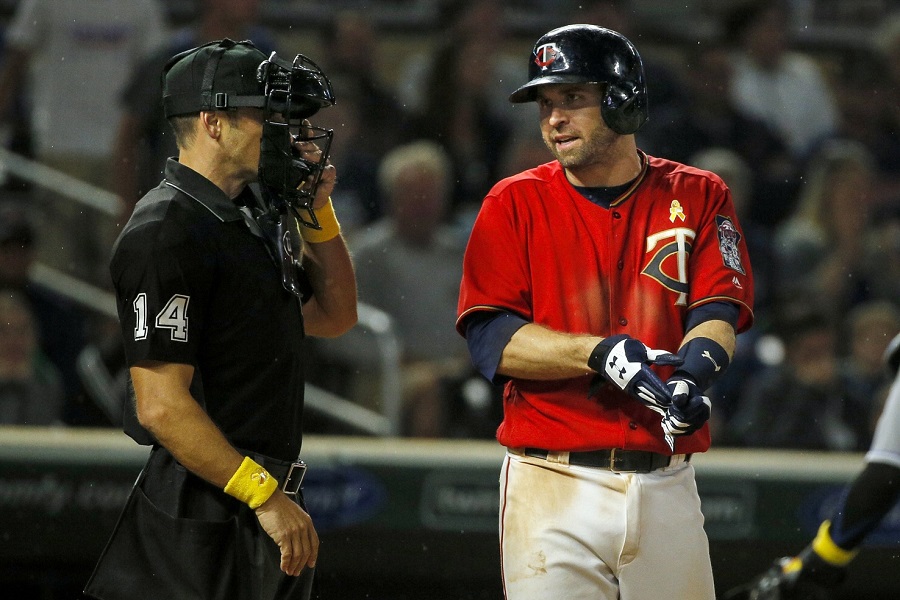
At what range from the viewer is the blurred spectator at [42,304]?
5906 millimetres

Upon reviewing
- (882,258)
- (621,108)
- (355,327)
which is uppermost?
(621,108)

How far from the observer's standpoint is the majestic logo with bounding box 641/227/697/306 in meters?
3.00

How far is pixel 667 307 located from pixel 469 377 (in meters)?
2.94

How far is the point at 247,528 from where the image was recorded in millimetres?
2824

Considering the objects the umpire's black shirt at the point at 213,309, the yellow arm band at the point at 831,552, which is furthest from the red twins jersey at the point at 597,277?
the yellow arm band at the point at 831,552

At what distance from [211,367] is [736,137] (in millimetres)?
4785

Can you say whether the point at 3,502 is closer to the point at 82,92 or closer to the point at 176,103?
the point at 82,92

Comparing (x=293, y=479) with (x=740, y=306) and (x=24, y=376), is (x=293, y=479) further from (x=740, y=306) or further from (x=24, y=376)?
(x=24, y=376)

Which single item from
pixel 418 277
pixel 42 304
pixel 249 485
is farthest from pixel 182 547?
pixel 42 304

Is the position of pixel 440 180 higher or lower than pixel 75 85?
lower

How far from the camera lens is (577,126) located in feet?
9.88

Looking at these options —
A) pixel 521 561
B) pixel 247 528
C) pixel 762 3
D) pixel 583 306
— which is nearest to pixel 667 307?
pixel 583 306

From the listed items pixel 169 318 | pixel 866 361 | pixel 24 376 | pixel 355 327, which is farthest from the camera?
pixel 866 361

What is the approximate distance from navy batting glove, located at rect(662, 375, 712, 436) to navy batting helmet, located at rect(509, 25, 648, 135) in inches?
25.8
